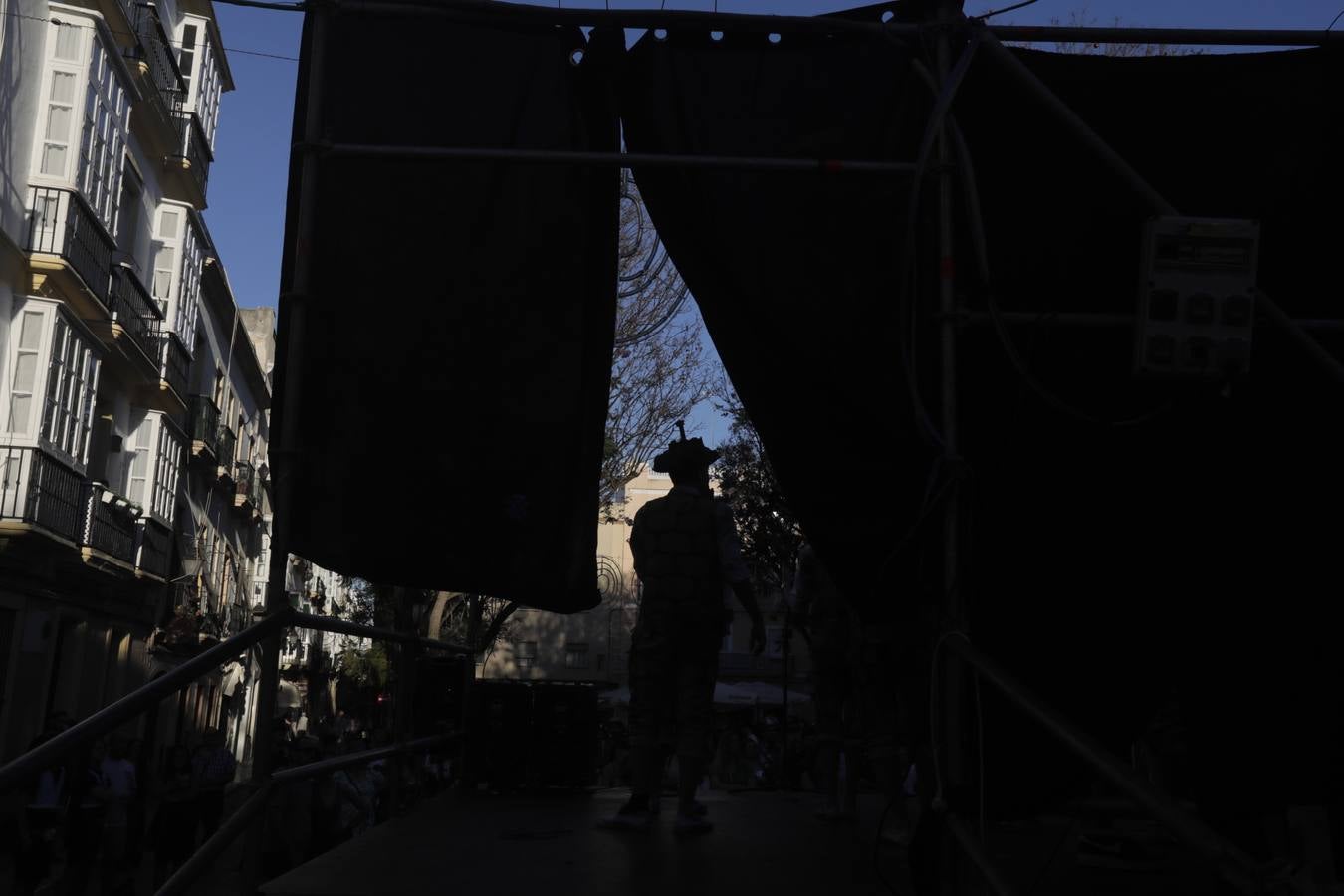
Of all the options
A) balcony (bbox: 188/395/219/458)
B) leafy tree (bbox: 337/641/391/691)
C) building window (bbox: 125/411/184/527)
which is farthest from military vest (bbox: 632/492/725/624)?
leafy tree (bbox: 337/641/391/691)

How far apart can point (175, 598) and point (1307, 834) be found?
2936cm

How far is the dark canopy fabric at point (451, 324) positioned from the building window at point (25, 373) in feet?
53.7

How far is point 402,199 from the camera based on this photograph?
185 inches

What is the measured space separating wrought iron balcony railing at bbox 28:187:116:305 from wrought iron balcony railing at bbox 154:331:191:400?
4.61 meters

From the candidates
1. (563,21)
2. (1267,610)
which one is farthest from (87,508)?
(1267,610)

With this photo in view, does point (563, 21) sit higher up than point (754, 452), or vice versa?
point (754, 452)

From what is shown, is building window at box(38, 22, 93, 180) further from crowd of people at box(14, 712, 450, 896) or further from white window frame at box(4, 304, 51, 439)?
crowd of people at box(14, 712, 450, 896)

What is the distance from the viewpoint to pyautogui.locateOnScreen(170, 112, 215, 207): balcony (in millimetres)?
26578

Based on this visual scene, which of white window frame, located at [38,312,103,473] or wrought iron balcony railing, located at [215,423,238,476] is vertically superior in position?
wrought iron balcony railing, located at [215,423,238,476]

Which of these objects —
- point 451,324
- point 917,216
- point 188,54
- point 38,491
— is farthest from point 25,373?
point 917,216

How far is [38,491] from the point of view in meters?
19.3

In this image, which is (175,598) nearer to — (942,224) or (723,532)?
(723,532)

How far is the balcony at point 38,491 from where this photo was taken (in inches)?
742

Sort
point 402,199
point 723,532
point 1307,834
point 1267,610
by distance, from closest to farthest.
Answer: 1. point 1307,834
2. point 1267,610
3. point 402,199
4. point 723,532
